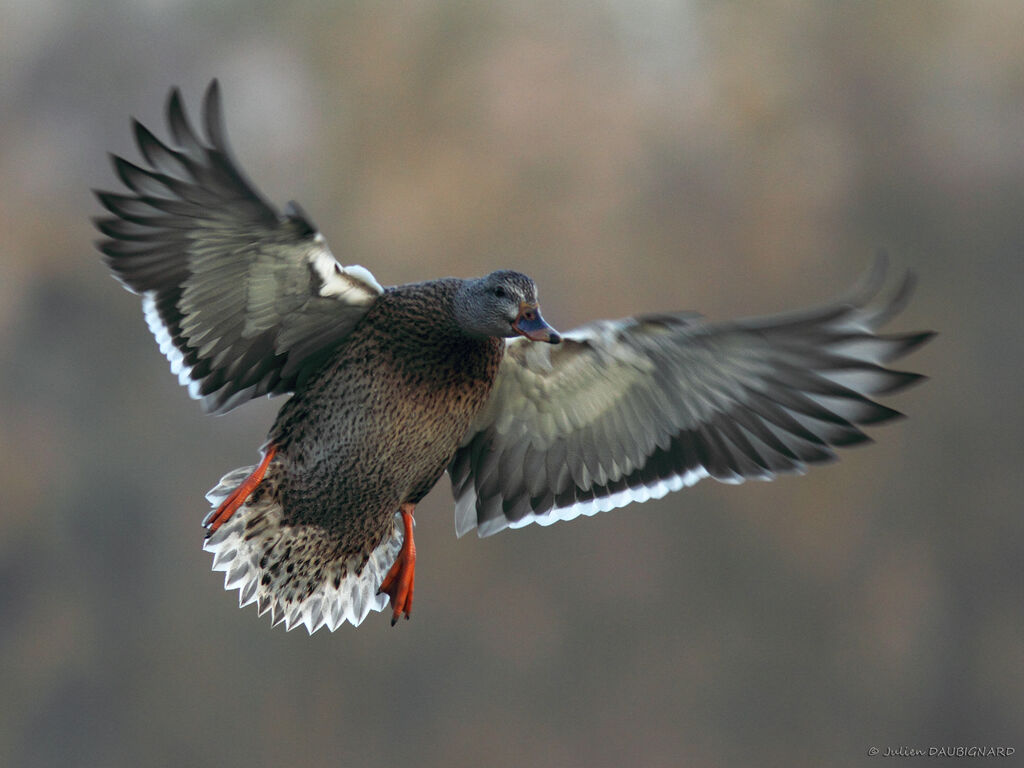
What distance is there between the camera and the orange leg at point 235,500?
6.89ft

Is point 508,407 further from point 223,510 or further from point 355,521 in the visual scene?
point 223,510

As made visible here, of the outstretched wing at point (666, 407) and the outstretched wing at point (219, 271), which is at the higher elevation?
the outstretched wing at point (219, 271)

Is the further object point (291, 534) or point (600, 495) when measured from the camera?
point (600, 495)

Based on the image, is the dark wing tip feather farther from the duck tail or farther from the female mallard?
the duck tail

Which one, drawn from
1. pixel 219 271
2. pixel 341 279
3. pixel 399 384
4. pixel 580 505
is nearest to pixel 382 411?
pixel 399 384

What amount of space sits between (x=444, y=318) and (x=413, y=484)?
1.06 ft

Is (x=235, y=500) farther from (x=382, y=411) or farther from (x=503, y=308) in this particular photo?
(x=503, y=308)

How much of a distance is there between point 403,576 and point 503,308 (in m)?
0.61

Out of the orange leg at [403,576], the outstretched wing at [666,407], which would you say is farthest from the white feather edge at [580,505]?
the orange leg at [403,576]

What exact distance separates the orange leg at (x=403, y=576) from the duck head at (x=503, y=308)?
1.50ft

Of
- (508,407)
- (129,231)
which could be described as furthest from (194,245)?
(508,407)

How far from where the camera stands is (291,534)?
2.26 metres

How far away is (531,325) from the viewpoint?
6.74 ft

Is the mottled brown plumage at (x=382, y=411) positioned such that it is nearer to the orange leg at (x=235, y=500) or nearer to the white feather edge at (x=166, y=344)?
the orange leg at (x=235, y=500)
